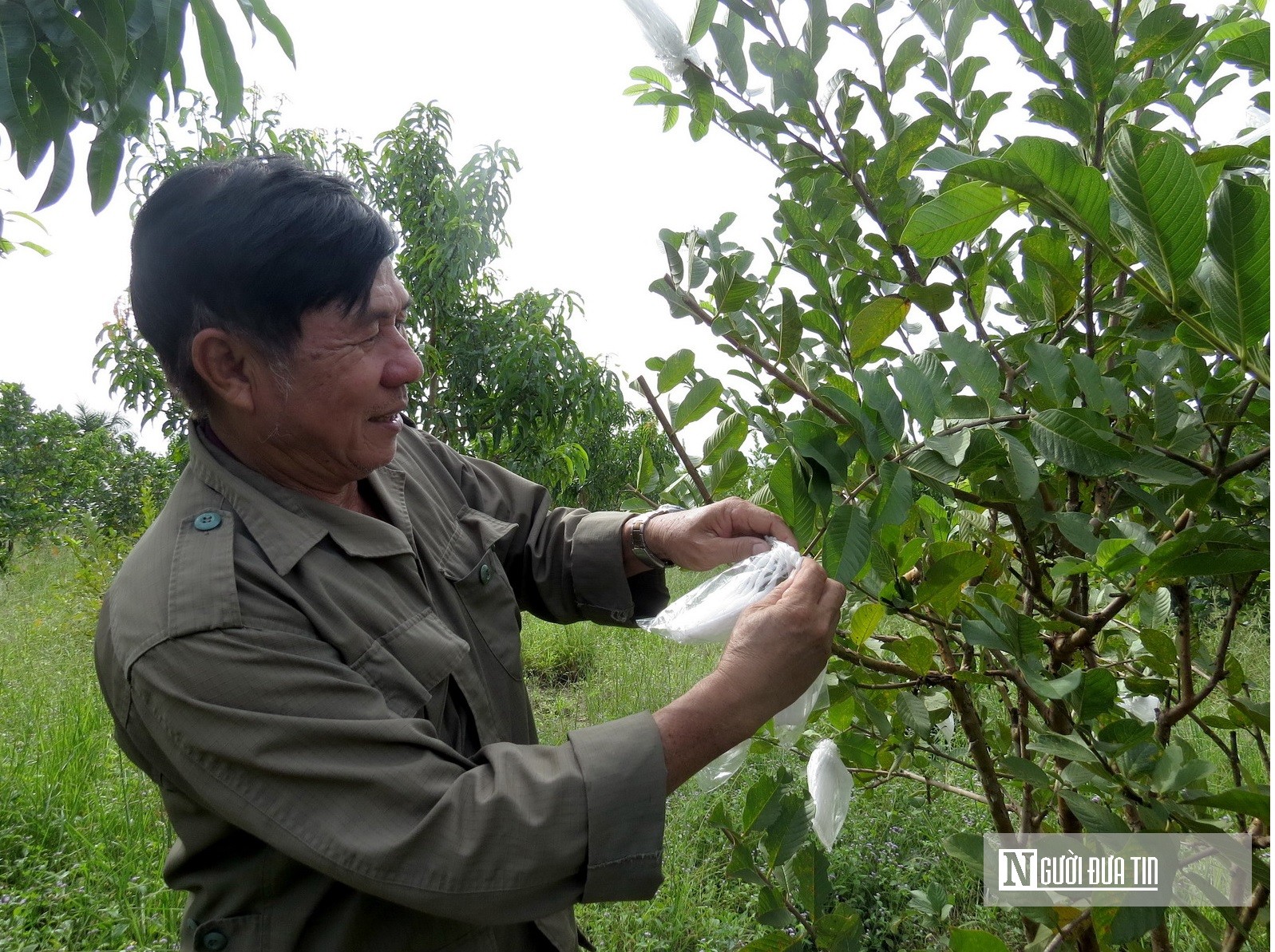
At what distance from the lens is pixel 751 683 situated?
918mm

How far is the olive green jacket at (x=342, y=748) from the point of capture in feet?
2.83

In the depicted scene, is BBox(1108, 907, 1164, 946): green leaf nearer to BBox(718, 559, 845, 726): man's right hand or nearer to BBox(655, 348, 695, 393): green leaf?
BBox(718, 559, 845, 726): man's right hand

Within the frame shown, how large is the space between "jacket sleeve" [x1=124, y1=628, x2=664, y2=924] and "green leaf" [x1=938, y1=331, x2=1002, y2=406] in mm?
450

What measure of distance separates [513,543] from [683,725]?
61 cm

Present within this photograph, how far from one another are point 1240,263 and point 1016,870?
0.75m

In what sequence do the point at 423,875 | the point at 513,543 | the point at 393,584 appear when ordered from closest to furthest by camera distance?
the point at 423,875
the point at 393,584
the point at 513,543

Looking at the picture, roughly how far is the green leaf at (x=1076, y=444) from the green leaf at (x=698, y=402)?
422mm

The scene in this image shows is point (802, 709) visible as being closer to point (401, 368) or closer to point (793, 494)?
point (793, 494)

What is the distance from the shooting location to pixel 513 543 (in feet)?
4.83

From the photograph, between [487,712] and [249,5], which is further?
[249,5]

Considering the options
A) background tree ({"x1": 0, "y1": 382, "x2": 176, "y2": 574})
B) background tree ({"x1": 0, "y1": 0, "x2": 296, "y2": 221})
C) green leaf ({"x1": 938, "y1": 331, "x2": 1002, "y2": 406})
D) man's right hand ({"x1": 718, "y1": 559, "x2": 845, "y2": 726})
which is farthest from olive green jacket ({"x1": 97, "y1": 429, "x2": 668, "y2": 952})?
background tree ({"x1": 0, "y1": 382, "x2": 176, "y2": 574})

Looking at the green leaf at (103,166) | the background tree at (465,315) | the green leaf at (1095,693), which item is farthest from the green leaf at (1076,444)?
the background tree at (465,315)

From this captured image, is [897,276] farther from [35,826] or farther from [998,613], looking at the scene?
[35,826]

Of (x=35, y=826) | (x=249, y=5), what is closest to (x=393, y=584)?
(x=249, y=5)
